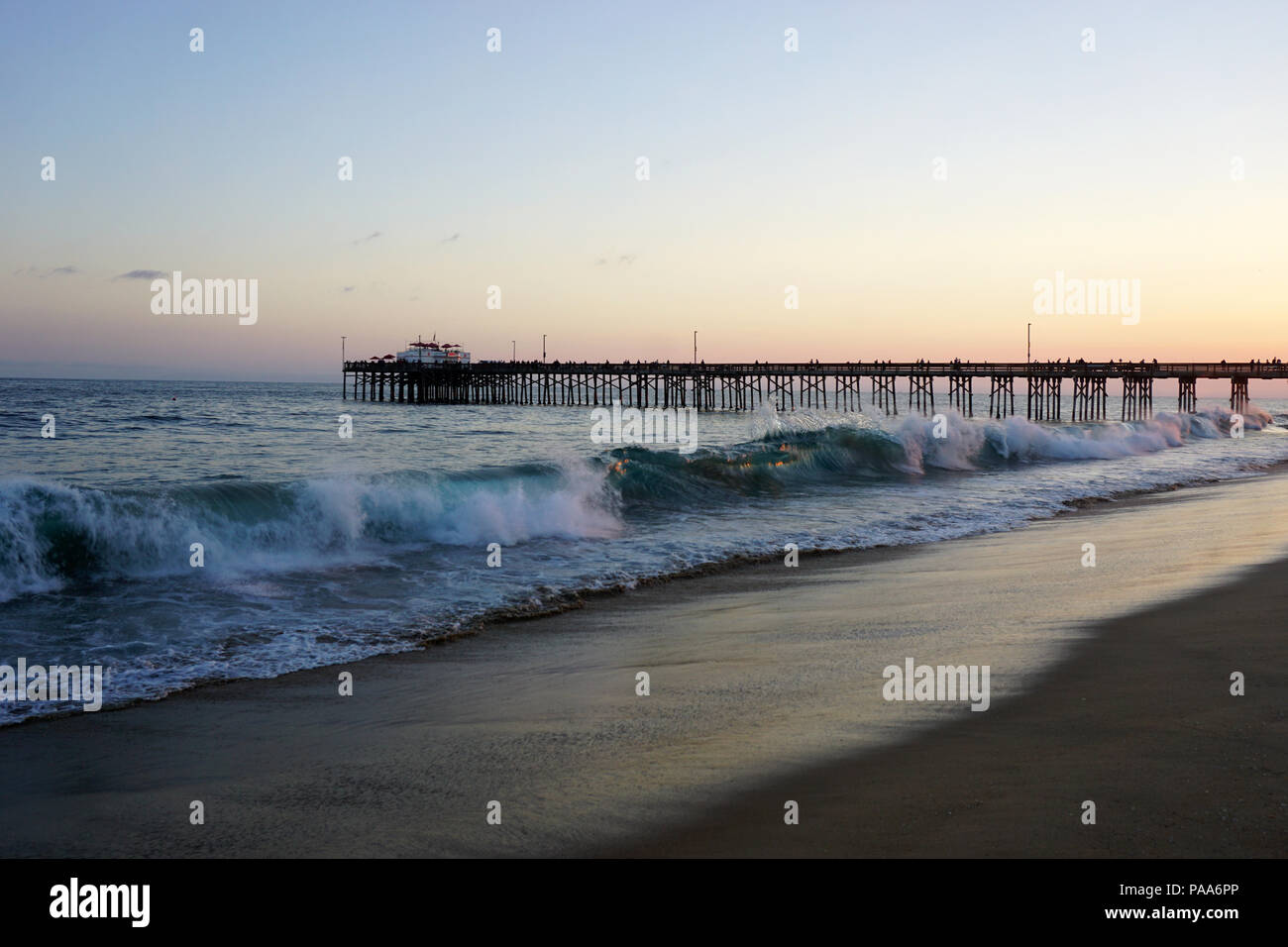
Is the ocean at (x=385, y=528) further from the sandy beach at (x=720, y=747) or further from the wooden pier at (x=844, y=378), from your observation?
the wooden pier at (x=844, y=378)

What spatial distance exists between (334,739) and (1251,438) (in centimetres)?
4859

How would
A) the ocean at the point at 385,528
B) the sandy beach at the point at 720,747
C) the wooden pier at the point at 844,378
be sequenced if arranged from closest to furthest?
1. the sandy beach at the point at 720,747
2. the ocean at the point at 385,528
3. the wooden pier at the point at 844,378

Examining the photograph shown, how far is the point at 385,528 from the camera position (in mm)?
12828

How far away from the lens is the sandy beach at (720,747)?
3623 mm

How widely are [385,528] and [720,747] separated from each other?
9.06m

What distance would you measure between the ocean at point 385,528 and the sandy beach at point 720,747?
1.23 m

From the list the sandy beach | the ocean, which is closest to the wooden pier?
the ocean

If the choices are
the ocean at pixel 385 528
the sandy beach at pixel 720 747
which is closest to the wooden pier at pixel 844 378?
the ocean at pixel 385 528

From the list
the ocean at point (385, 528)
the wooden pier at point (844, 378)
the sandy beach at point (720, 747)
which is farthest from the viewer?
the wooden pier at point (844, 378)

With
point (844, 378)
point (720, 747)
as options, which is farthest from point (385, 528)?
point (844, 378)

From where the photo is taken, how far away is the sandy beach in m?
3.62

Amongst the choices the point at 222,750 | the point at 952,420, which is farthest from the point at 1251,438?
the point at 222,750

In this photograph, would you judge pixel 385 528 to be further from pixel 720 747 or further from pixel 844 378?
pixel 844 378

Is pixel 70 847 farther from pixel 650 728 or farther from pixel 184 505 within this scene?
pixel 184 505
